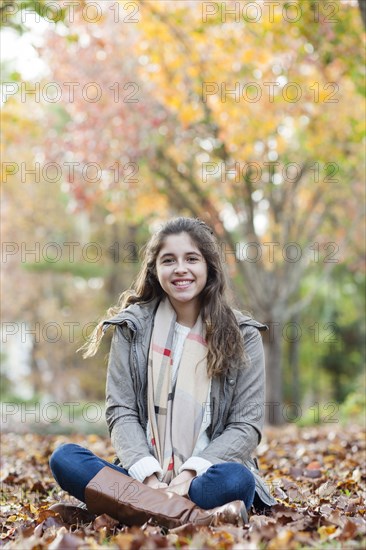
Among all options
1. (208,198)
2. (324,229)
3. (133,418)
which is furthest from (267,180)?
(133,418)

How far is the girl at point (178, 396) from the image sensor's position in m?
3.05

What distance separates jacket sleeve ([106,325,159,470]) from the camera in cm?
333

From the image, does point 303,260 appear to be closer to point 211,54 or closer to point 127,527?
point 211,54

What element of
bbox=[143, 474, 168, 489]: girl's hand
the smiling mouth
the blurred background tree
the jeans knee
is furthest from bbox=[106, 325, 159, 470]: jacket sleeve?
the blurred background tree

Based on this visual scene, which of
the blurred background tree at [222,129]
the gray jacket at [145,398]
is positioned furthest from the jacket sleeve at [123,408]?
the blurred background tree at [222,129]

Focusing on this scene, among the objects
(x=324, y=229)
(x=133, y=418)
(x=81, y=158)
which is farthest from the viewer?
(x=324, y=229)

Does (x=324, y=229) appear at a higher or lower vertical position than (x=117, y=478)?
higher

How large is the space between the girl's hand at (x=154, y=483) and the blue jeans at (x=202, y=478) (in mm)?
146

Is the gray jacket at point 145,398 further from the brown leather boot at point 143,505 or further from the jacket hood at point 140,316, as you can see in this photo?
the brown leather boot at point 143,505

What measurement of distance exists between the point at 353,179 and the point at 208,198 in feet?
8.90

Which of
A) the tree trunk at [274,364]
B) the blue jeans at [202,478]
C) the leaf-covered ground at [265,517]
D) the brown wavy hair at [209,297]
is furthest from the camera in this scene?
the tree trunk at [274,364]

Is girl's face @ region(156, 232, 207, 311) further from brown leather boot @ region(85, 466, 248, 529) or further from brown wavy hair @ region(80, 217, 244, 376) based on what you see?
brown leather boot @ region(85, 466, 248, 529)

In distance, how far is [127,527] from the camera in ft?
9.61

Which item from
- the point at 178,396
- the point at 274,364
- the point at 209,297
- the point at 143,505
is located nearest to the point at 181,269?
the point at 209,297
